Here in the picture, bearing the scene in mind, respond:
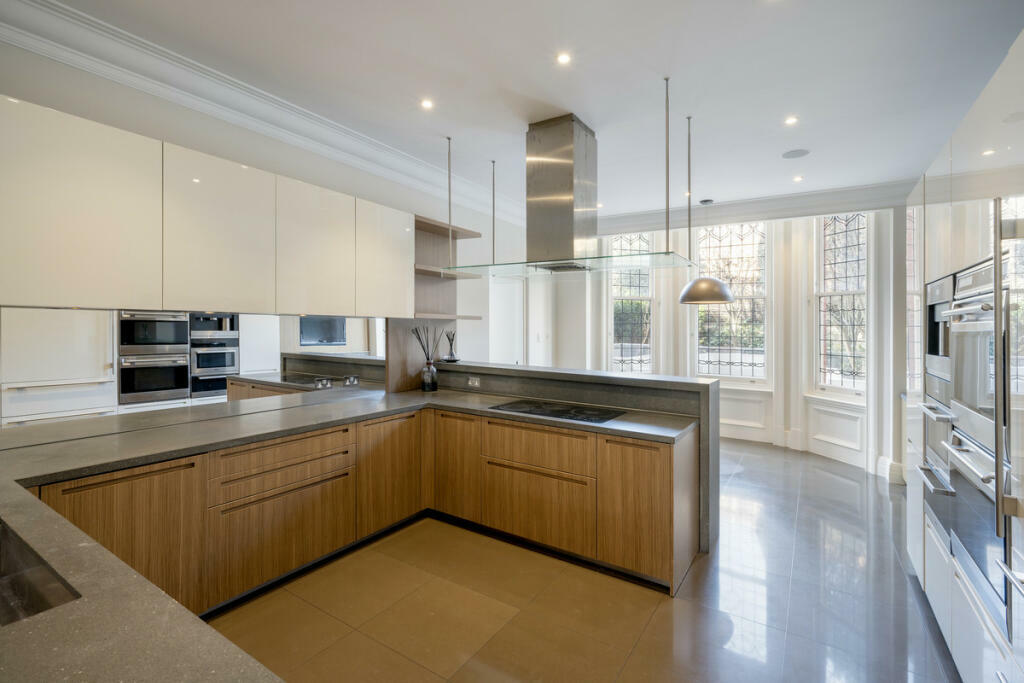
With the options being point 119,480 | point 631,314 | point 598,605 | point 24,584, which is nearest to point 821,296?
point 631,314

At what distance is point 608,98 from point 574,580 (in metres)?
2.89

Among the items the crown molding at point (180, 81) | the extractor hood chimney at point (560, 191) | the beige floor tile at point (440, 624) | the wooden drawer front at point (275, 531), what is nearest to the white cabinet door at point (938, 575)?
the beige floor tile at point (440, 624)

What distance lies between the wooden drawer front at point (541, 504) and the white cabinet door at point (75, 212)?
211 centimetres

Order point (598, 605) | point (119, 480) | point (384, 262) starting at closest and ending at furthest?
point (119, 480)
point (598, 605)
point (384, 262)

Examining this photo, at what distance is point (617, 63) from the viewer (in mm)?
2498

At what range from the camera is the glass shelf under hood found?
2.56 metres

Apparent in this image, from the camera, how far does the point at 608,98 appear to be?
113 inches

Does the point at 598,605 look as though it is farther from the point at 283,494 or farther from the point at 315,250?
the point at 315,250

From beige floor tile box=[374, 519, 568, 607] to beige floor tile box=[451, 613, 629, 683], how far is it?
24 centimetres

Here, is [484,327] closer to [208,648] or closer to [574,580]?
[574,580]

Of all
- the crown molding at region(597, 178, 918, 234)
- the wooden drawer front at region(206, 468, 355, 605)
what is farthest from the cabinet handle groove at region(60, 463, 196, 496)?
the crown molding at region(597, 178, 918, 234)

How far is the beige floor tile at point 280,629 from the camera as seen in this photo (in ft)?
6.35

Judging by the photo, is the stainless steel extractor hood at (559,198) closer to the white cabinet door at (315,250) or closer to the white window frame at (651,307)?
the white cabinet door at (315,250)

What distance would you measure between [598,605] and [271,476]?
180 cm
